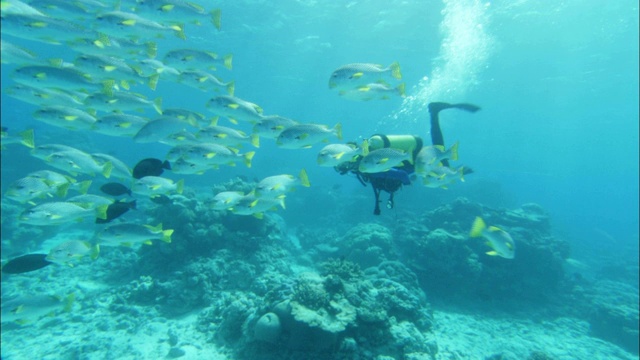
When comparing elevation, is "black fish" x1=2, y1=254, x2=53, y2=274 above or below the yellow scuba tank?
below

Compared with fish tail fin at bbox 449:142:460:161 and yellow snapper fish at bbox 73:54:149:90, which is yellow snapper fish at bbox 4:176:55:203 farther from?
fish tail fin at bbox 449:142:460:161

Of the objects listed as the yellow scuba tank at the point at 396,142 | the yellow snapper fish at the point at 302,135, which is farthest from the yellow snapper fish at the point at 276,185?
the yellow scuba tank at the point at 396,142

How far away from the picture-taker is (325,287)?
6.44m

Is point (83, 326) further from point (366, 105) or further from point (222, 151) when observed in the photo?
point (366, 105)

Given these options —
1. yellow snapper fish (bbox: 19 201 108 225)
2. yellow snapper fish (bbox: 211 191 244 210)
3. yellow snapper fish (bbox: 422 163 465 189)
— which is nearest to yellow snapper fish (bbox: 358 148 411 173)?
yellow snapper fish (bbox: 422 163 465 189)

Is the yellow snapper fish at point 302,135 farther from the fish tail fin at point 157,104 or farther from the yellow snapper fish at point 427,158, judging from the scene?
the fish tail fin at point 157,104

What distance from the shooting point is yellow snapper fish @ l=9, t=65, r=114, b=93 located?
16.4 ft

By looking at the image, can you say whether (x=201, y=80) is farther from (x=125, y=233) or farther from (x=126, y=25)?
(x=125, y=233)

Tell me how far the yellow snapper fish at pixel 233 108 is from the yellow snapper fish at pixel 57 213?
8.52ft

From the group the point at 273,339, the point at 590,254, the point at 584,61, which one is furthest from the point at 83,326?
the point at 584,61

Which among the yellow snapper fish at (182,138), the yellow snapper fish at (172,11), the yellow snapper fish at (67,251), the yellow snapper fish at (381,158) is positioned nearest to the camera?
the yellow snapper fish at (381,158)

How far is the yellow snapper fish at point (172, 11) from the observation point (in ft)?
19.5

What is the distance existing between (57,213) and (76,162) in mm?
1082

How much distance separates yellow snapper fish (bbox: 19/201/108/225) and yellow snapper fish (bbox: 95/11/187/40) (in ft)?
10.1
